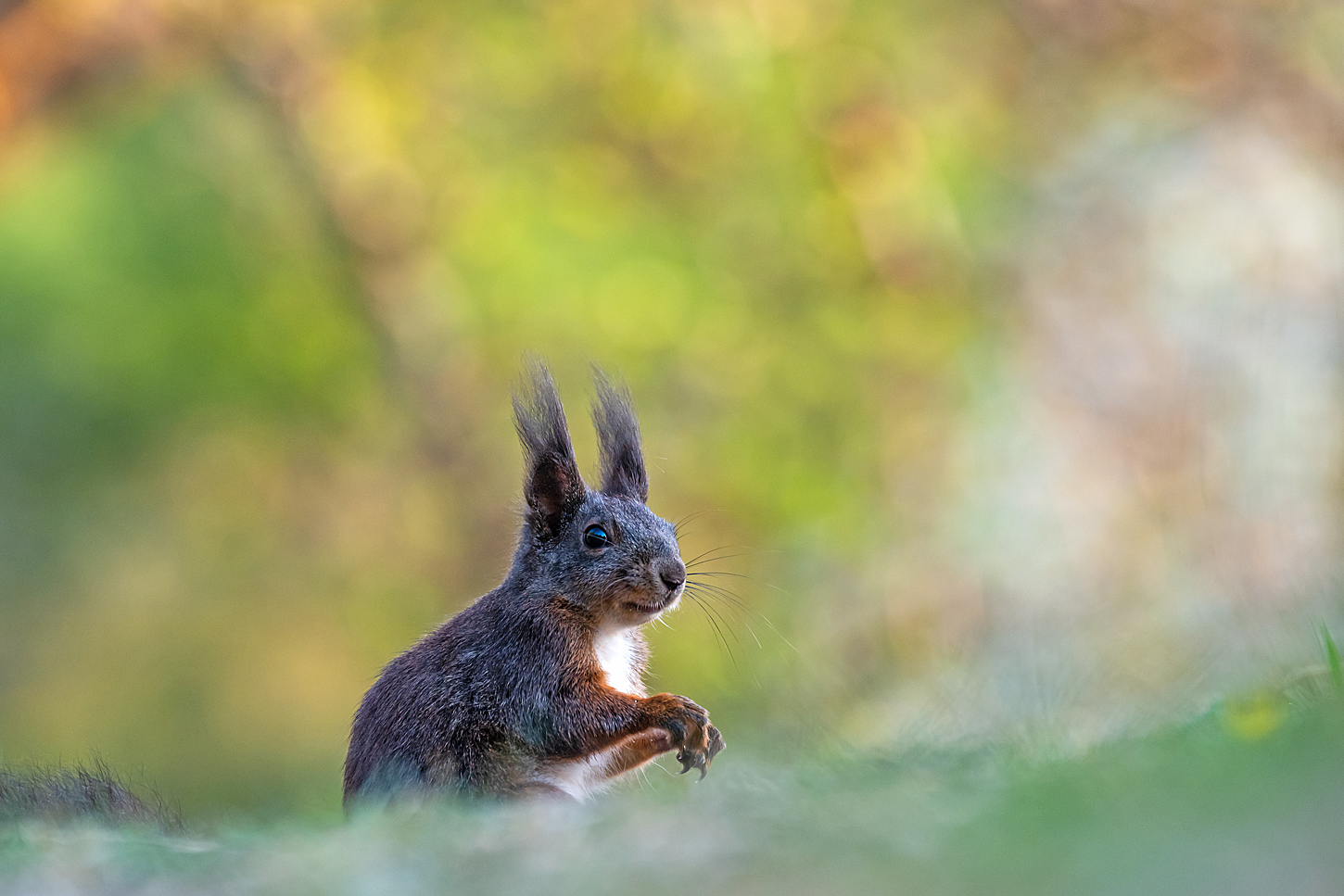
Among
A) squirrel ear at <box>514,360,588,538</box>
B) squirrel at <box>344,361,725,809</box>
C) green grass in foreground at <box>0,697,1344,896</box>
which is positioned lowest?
green grass in foreground at <box>0,697,1344,896</box>

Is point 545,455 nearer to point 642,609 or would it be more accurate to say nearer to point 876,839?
point 642,609

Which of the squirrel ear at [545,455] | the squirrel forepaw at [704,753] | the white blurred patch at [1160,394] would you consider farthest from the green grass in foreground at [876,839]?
the white blurred patch at [1160,394]

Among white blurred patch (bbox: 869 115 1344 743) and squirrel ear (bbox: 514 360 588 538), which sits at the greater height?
white blurred patch (bbox: 869 115 1344 743)

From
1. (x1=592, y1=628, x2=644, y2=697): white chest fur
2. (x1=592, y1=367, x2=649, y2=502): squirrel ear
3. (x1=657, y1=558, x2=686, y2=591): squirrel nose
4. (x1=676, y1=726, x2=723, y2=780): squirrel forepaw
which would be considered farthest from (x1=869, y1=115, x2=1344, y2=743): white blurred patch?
(x1=676, y1=726, x2=723, y2=780): squirrel forepaw

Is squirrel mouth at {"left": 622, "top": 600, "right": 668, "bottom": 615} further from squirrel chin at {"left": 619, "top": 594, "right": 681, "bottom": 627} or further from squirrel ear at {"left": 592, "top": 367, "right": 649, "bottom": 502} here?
squirrel ear at {"left": 592, "top": 367, "right": 649, "bottom": 502}

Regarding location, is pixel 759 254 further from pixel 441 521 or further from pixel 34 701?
pixel 34 701

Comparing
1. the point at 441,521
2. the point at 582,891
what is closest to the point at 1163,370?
the point at 441,521

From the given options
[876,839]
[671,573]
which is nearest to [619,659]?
[671,573]

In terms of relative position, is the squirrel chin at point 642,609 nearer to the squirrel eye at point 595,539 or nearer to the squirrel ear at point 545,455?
the squirrel eye at point 595,539
